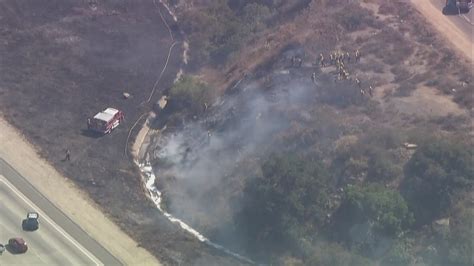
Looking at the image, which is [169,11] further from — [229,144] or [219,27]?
[229,144]

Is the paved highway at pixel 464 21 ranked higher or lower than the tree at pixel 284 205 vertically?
higher

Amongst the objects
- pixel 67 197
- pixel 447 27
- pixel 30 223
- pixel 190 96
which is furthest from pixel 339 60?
pixel 30 223

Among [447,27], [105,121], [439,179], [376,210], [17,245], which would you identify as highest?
[447,27]

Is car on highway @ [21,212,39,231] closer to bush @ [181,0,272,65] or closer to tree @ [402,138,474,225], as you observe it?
tree @ [402,138,474,225]

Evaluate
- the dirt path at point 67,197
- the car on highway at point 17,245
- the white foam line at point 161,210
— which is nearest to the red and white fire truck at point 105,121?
the white foam line at point 161,210

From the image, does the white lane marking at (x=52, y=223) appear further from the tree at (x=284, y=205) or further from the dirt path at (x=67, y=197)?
the tree at (x=284, y=205)

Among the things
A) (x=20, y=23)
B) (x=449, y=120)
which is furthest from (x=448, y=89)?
(x=20, y=23)
